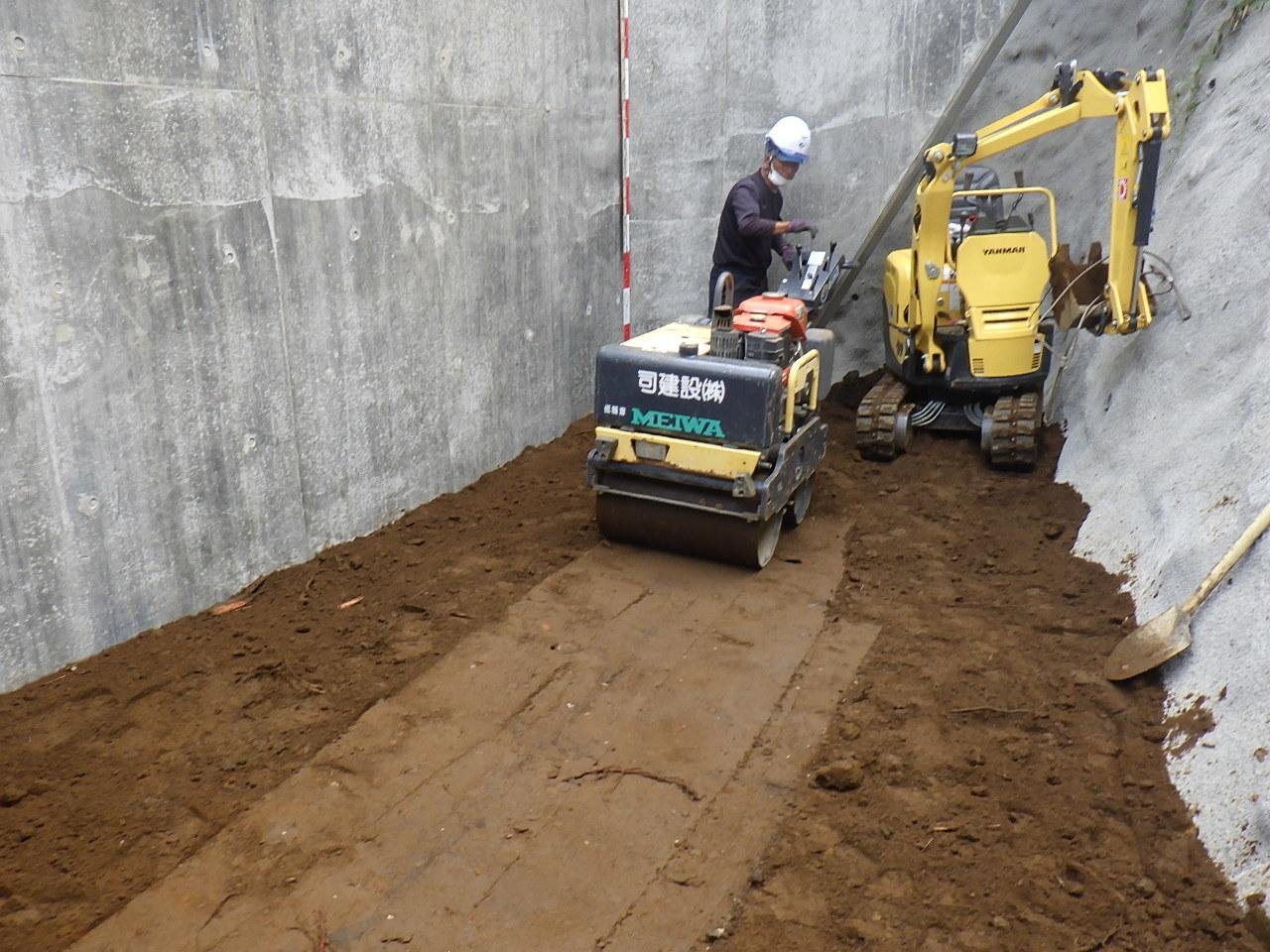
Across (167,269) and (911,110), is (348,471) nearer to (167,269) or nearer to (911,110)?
(167,269)

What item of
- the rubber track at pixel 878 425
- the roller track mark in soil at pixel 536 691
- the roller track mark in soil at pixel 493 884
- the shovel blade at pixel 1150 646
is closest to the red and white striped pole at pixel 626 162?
the rubber track at pixel 878 425

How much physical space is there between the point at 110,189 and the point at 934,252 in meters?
4.70

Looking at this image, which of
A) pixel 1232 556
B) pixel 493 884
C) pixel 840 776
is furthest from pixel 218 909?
pixel 1232 556

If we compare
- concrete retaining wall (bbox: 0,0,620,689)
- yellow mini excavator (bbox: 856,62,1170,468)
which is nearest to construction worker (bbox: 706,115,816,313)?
yellow mini excavator (bbox: 856,62,1170,468)

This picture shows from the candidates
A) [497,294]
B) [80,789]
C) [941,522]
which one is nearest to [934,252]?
[941,522]

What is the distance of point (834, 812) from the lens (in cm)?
350

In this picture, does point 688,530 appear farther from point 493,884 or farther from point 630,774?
point 493,884

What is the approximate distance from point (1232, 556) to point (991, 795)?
4.40 feet

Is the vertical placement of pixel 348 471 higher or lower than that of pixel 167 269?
lower

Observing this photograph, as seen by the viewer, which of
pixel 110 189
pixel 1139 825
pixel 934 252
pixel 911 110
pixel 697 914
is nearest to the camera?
pixel 697 914

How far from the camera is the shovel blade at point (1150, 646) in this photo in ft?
13.0

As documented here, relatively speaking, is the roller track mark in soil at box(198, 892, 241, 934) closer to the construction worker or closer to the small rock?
the small rock

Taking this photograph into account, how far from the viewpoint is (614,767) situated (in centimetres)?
377

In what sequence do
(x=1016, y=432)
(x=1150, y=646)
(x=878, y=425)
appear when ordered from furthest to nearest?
1. (x=878, y=425)
2. (x=1016, y=432)
3. (x=1150, y=646)
